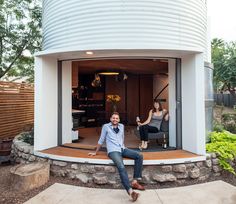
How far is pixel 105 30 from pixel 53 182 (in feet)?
10.8

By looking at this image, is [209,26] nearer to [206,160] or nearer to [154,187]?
[206,160]

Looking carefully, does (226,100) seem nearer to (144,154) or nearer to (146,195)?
(144,154)

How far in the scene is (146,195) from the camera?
4121mm

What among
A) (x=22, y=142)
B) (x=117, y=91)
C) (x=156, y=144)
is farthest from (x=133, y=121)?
(x=22, y=142)

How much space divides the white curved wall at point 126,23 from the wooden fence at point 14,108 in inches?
168

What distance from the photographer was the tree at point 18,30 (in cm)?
927

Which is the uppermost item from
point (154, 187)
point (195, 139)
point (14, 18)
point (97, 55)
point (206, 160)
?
point (14, 18)

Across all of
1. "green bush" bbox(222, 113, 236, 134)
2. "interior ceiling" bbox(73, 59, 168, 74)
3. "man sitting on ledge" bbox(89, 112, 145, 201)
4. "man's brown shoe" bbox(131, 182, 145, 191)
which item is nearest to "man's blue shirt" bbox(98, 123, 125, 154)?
"man sitting on ledge" bbox(89, 112, 145, 201)

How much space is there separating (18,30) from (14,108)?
302cm

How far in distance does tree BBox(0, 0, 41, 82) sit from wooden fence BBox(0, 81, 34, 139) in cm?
97

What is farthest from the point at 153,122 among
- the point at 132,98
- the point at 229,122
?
the point at 229,122

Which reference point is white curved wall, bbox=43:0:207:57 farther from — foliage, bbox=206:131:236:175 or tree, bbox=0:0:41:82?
tree, bbox=0:0:41:82

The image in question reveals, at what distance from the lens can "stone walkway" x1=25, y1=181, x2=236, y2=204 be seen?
3.91 metres

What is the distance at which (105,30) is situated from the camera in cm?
538
